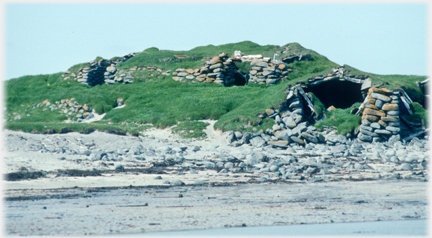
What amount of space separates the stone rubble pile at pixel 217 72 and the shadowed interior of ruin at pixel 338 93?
8242 mm

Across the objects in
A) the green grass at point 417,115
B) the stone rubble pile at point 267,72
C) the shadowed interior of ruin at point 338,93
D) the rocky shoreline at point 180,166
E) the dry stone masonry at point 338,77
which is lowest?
the rocky shoreline at point 180,166

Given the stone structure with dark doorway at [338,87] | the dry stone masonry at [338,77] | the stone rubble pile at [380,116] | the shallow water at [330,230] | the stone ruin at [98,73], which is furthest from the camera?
the stone ruin at [98,73]

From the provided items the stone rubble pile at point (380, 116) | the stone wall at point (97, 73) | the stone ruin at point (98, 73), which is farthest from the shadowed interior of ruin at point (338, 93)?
the stone wall at point (97, 73)

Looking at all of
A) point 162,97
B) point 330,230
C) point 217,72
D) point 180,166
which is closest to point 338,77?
point 217,72

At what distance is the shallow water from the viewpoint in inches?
272

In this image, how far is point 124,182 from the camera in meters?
11.9

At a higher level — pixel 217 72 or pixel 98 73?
pixel 98 73

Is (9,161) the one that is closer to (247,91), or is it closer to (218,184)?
(218,184)

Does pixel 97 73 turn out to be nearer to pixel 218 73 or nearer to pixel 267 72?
pixel 218 73

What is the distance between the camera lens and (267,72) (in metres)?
33.3

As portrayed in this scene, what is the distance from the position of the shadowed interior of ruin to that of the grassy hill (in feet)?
4.82

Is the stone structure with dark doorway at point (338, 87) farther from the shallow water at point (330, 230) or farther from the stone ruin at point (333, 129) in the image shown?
the shallow water at point (330, 230)

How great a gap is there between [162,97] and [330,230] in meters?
24.9

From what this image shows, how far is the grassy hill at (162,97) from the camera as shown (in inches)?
938
